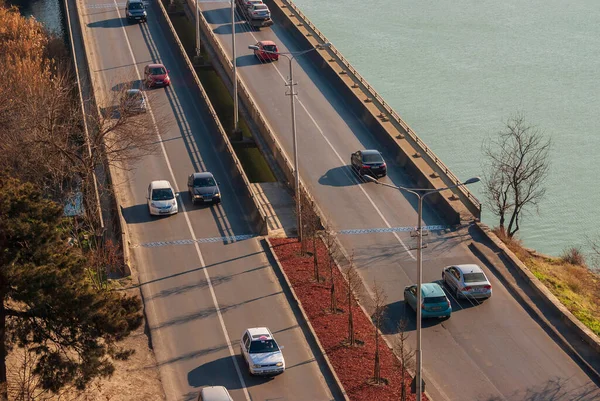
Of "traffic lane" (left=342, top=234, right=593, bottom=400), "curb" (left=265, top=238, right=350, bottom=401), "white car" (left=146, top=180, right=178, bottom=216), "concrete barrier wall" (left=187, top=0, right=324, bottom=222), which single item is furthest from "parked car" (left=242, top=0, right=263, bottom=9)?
"traffic lane" (left=342, top=234, right=593, bottom=400)

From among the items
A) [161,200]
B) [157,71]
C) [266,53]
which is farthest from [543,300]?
[266,53]

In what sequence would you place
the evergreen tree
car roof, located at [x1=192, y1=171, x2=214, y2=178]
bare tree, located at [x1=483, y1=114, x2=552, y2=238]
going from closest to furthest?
the evergreen tree < car roof, located at [x1=192, y1=171, x2=214, y2=178] < bare tree, located at [x1=483, y1=114, x2=552, y2=238]

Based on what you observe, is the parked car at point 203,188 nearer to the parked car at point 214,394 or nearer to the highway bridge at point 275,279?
the highway bridge at point 275,279

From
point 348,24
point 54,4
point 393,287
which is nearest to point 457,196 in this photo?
point 393,287

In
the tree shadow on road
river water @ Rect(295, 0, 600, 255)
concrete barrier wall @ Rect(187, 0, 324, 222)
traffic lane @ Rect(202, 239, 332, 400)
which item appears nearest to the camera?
traffic lane @ Rect(202, 239, 332, 400)

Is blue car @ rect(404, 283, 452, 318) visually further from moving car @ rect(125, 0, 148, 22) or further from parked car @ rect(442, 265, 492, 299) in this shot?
moving car @ rect(125, 0, 148, 22)

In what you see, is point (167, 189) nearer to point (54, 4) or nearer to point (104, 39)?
point (104, 39)
